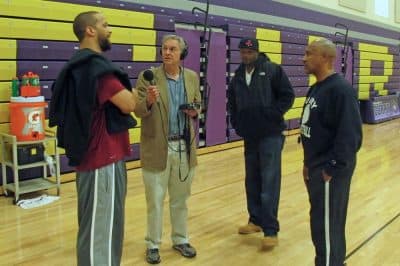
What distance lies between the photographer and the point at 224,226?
3.89m

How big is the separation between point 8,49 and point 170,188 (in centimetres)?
279

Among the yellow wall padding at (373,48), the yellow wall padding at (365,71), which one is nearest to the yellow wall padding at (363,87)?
the yellow wall padding at (365,71)

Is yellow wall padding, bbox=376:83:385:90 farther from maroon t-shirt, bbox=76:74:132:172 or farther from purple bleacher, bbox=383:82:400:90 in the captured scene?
maroon t-shirt, bbox=76:74:132:172

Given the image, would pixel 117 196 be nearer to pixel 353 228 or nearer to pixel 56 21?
pixel 353 228

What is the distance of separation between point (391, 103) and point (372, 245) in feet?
33.3

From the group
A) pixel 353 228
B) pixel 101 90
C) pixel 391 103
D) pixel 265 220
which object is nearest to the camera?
pixel 101 90

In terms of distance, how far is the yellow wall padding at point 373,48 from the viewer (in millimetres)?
12622

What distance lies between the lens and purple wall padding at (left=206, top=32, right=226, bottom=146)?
24.2 ft

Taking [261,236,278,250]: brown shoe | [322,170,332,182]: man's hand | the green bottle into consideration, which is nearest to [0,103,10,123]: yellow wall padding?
the green bottle

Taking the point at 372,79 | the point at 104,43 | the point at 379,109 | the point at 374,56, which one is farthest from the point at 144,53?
the point at 374,56

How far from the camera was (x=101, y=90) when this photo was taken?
2031 mm

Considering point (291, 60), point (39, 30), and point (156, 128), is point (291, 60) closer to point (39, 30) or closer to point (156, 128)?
point (39, 30)

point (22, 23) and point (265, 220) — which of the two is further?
point (22, 23)

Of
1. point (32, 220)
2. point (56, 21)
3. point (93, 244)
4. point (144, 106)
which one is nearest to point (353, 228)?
point (144, 106)
